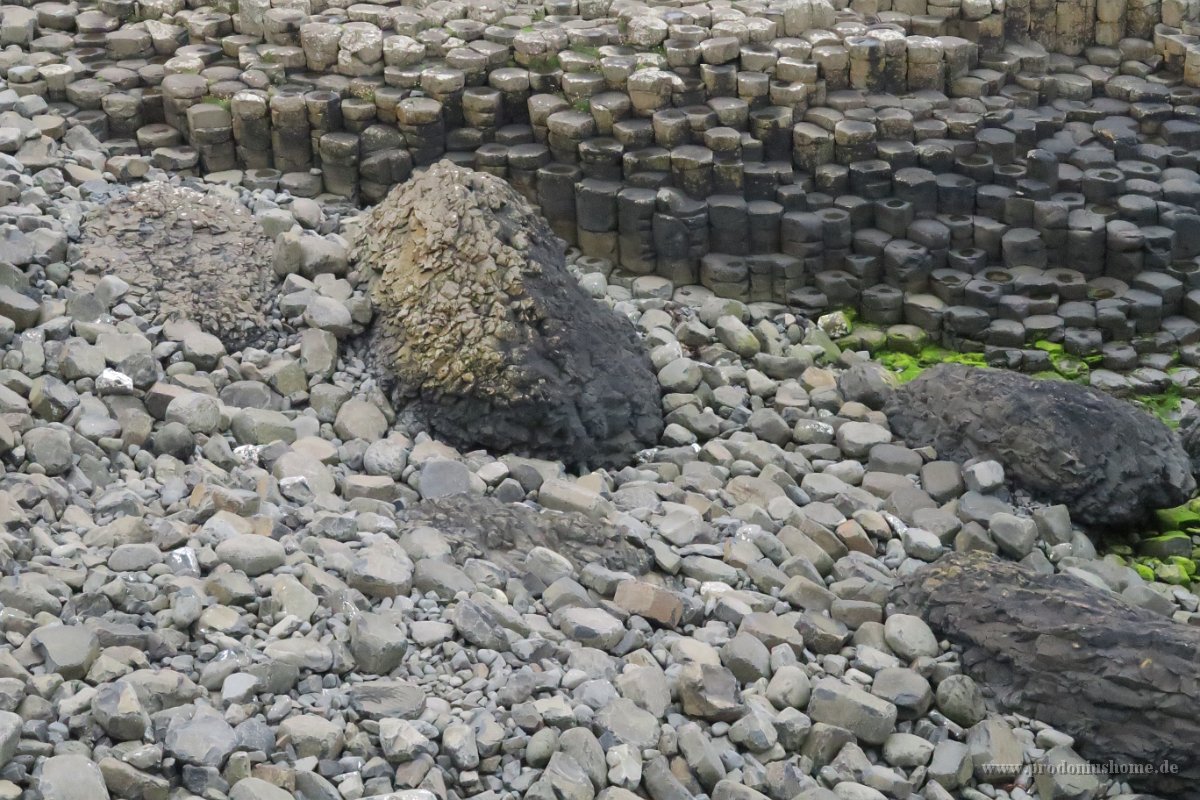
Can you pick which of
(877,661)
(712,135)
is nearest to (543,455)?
(877,661)

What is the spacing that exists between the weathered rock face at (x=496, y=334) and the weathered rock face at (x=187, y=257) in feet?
1.78

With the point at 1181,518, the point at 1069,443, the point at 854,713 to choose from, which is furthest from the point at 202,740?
the point at 1181,518

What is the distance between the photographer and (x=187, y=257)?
6.80 m

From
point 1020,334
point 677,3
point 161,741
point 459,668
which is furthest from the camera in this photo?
point 677,3

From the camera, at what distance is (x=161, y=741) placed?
3752 mm

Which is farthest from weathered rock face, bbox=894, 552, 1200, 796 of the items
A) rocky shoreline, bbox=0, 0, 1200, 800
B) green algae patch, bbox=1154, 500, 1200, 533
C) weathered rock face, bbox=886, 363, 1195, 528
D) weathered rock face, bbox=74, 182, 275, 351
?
weathered rock face, bbox=74, 182, 275, 351

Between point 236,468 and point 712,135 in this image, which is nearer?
point 236,468

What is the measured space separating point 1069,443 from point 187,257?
13.4 feet

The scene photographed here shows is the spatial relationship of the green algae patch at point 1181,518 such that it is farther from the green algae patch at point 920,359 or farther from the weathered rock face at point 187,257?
the weathered rock face at point 187,257

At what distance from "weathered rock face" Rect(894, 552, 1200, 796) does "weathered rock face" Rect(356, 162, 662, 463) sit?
1775 mm

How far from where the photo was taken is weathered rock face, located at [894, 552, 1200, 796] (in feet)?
15.7

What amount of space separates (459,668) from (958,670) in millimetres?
1826

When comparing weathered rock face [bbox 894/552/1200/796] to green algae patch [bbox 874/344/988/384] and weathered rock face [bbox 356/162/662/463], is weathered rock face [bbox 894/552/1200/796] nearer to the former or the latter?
weathered rock face [bbox 356/162/662/463]

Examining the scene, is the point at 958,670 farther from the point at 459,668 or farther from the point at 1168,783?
the point at 459,668
